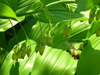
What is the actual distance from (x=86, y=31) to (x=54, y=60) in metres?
0.47

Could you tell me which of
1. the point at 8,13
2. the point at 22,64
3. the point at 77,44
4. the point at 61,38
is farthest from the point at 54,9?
the point at 8,13

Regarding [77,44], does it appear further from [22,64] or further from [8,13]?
[8,13]

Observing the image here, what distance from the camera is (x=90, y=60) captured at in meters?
1.20

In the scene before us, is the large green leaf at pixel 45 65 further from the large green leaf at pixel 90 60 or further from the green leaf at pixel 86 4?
the green leaf at pixel 86 4

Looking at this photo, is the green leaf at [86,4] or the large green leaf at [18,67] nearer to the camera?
the green leaf at [86,4]

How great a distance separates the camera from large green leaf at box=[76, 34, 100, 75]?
118 cm

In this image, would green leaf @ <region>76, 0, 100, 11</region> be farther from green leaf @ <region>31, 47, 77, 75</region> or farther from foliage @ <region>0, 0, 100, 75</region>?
green leaf @ <region>31, 47, 77, 75</region>

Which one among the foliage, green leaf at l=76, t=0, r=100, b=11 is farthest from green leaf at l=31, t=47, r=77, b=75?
green leaf at l=76, t=0, r=100, b=11

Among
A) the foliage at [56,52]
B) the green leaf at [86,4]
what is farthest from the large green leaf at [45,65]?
the green leaf at [86,4]

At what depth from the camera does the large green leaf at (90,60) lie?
118 centimetres

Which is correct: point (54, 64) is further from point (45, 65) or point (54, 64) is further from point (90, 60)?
point (90, 60)

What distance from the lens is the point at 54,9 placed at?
155 cm

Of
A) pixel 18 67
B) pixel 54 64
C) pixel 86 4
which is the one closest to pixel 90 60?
pixel 54 64

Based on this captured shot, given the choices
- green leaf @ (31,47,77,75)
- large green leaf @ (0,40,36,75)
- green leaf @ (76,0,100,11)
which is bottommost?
green leaf @ (31,47,77,75)
